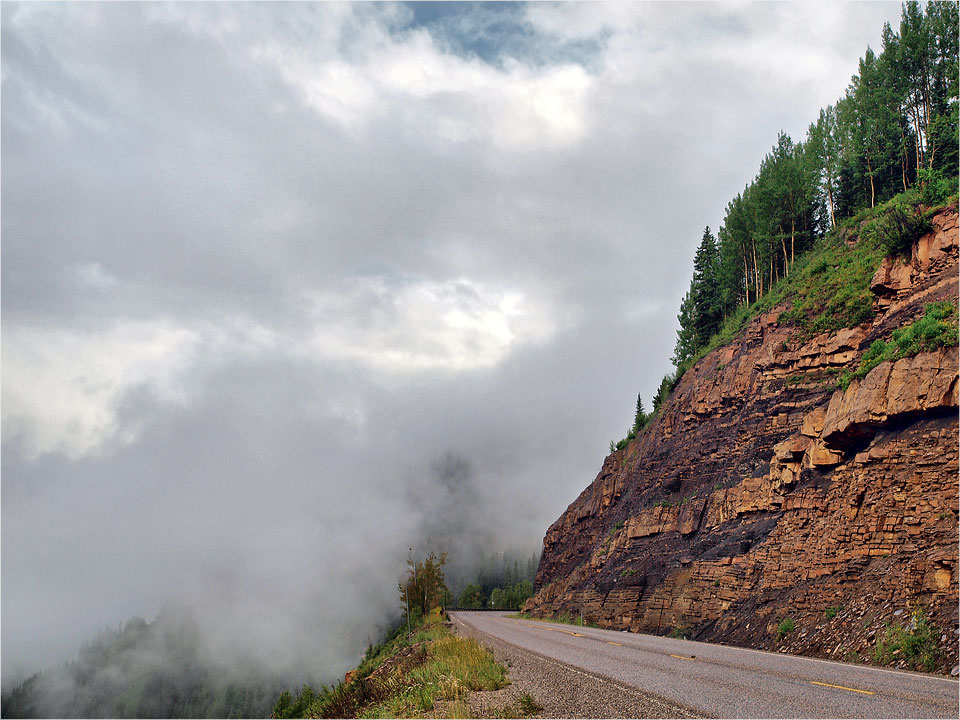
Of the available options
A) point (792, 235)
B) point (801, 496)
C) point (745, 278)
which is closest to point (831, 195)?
point (792, 235)

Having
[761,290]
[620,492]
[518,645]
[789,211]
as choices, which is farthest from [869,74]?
[518,645]

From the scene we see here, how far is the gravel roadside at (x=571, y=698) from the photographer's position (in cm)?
925

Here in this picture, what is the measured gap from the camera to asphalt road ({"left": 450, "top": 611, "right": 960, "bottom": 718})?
9000 millimetres

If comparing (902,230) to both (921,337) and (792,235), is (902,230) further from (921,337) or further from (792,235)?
(792,235)

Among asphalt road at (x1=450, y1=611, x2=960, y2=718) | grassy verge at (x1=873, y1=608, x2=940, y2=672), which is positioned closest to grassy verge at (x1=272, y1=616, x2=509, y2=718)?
Answer: asphalt road at (x1=450, y1=611, x2=960, y2=718)

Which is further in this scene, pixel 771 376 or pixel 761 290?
pixel 761 290

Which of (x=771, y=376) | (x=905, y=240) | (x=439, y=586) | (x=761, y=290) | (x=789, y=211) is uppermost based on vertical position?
(x=789, y=211)

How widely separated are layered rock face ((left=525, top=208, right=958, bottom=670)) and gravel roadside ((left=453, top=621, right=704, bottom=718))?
868 cm

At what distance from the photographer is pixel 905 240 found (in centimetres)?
2817

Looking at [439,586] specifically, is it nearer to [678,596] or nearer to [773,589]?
[678,596]

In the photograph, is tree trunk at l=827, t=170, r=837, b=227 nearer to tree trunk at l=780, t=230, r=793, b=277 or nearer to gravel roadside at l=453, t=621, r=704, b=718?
tree trunk at l=780, t=230, r=793, b=277

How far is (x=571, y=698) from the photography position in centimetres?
1067

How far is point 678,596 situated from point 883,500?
12.6 m

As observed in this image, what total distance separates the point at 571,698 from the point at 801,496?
61.5 ft
